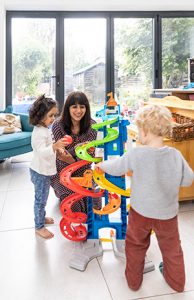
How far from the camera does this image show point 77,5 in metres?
4.71

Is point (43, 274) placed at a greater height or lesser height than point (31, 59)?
lesser

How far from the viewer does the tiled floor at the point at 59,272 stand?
129 cm

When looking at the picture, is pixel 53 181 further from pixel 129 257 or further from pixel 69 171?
pixel 129 257

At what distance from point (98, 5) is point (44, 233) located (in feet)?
13.5

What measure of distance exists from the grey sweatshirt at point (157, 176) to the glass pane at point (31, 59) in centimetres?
410

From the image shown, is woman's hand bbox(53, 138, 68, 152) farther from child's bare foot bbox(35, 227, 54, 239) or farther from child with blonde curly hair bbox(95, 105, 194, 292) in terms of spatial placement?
child's bare foot bbox(35, 227, 54, 239)

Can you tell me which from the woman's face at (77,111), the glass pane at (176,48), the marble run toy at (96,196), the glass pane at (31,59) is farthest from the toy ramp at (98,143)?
the glass pane at (176,48)

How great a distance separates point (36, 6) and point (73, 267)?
4.43 meters

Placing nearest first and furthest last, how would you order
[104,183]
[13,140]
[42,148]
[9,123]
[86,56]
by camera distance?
1. [104,183]
2. [42,148]
3. [13,140]
4. [9,123]
5. [86,56]

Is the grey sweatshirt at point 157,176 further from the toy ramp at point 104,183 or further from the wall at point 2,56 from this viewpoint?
the wall at point 2,56

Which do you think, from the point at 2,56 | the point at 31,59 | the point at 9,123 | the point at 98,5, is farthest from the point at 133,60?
the point at 9,123

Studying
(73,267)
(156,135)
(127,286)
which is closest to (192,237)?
(127,286)

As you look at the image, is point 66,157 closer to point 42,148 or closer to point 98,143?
point 42,148

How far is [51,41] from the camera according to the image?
5047mm
